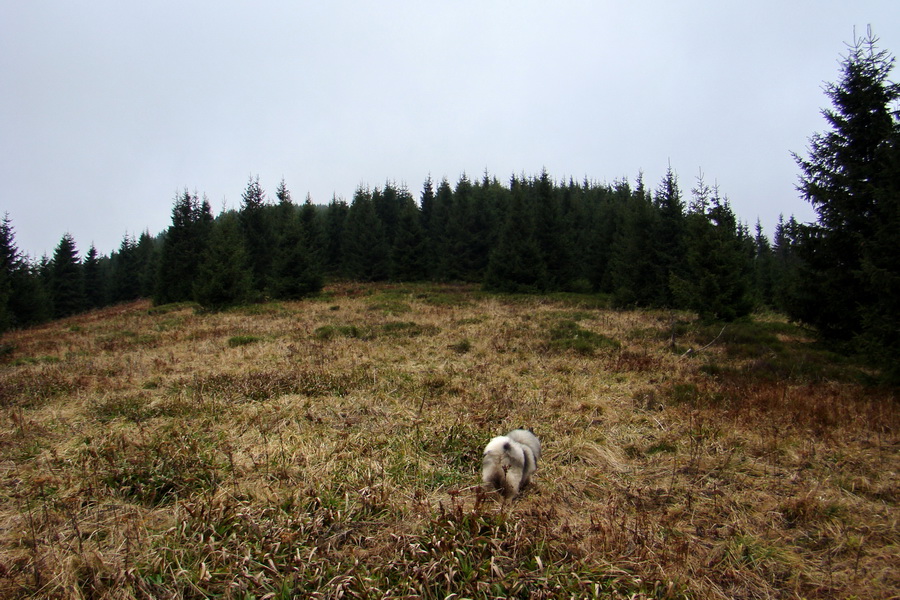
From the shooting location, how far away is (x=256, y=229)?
121 feet

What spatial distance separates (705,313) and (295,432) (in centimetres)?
1564

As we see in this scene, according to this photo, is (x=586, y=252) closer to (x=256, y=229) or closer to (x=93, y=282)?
(x=256, y=229)

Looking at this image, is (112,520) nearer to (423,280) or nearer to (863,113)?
(863,113)

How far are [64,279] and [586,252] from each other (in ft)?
180

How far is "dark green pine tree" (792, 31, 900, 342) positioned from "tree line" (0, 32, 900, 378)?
3 cm

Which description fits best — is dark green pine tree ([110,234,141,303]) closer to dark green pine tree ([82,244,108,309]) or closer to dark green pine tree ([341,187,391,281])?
dark green pine tree ([82,244,108,309])

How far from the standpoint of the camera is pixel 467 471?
4418mm

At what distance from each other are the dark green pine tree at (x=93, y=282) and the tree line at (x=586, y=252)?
0.24m

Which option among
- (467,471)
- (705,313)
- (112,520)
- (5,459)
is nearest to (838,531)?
(467,471)

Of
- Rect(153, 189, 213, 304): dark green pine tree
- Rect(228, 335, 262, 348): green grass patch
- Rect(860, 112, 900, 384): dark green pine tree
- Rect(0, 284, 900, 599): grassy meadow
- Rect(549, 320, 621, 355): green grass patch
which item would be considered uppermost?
Rect(153, 189, 213, 304): dark green pine tree

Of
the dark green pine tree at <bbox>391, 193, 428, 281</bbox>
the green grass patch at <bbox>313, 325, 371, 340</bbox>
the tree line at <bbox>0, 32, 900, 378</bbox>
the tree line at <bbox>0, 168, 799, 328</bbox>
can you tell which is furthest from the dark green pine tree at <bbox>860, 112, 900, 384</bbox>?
the dark green pine tree at <bbox>391, 193, 428, 281</bbox>

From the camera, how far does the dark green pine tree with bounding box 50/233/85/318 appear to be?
136 ft

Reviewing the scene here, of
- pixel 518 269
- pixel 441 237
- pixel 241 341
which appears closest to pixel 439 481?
pixel 241 341

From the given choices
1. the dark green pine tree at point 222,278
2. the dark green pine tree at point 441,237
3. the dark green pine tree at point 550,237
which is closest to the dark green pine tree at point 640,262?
the dark green pine tree at point 550,237
